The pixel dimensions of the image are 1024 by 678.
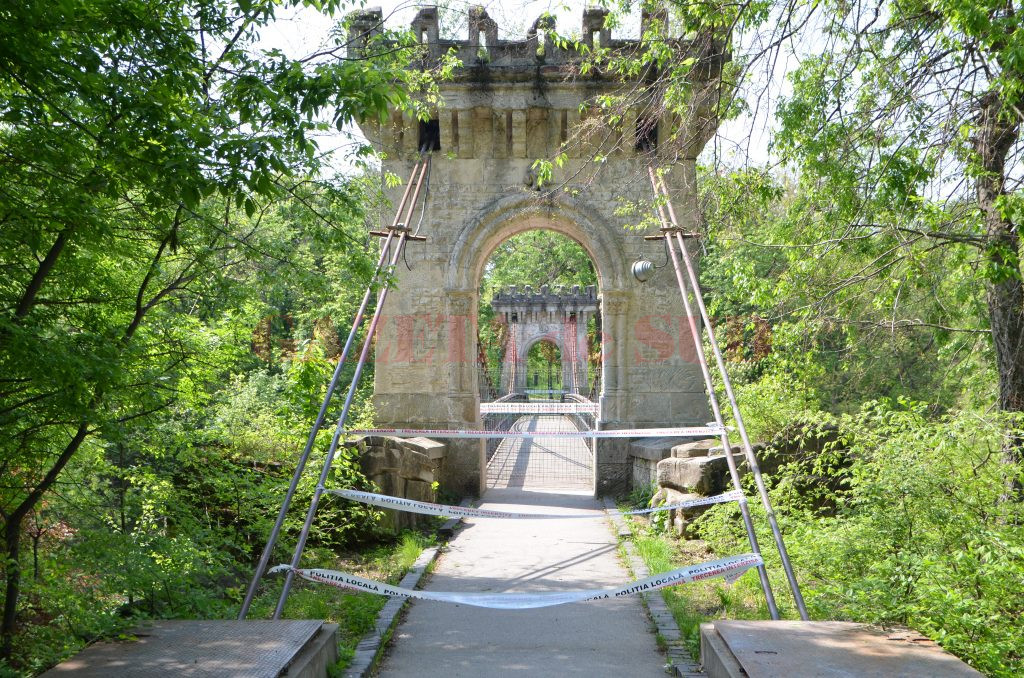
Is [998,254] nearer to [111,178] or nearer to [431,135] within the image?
[111,178]

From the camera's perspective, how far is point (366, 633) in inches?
166

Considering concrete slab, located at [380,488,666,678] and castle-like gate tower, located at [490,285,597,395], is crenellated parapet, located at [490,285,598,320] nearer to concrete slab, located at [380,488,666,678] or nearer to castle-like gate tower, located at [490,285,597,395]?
castle-like gate tower, located at [490,285,597,395]

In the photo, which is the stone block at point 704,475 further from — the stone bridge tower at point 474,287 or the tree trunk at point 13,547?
the tree trunk at point 13,547

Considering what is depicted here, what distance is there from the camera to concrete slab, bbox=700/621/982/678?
253 centimetres

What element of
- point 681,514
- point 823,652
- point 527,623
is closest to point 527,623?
point 527,623

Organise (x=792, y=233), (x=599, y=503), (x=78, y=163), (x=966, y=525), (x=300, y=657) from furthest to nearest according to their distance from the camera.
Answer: (x=599, y=503) → (x=792, y=233) → (x=966, y=525) → (x=300, y=657) → (x=78, y=163)

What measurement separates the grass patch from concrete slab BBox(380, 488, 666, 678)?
0.20 m

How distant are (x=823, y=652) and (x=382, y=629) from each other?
239 cm

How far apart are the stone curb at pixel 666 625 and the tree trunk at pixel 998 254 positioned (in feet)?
6.88

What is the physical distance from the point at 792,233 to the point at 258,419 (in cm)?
413

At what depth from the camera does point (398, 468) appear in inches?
280

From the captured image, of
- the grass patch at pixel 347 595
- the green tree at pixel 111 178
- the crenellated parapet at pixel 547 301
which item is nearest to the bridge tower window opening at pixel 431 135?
the grass patch at pixel 347 595

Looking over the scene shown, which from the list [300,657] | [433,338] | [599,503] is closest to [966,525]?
[300,657]

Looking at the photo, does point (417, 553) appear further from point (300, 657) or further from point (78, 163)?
point (78, 163)
